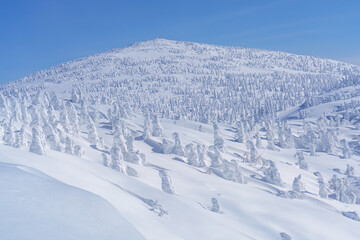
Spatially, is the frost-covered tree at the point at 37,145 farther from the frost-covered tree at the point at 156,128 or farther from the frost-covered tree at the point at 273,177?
the frost-covered tree at the point at 273,177

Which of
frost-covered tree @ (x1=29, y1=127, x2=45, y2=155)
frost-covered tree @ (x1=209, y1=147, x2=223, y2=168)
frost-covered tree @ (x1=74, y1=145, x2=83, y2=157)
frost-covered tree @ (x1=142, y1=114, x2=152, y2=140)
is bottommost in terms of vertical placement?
frost-covered tree @ (x1=209, y1=147, x2=223, y2=168)

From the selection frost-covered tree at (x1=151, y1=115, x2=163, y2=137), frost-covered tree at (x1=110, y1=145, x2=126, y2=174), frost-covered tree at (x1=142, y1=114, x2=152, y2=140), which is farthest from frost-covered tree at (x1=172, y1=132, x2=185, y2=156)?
frost-covered tree at (x1=110, y1=145, x2=126, y2=174)

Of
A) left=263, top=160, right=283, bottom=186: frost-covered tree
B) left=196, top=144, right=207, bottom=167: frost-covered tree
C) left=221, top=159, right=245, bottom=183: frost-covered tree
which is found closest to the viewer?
left=221, top=159, right=245, bottom=183: frost-covered tree

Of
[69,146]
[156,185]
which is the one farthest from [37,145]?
[156,185]

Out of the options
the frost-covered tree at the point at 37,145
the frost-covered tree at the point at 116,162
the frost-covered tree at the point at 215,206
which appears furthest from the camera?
the frost-covered tree at the point at 116,162

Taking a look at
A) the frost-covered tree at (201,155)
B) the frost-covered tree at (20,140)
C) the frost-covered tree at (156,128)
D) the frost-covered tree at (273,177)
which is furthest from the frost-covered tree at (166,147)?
the frost-covered tree at (20,140)

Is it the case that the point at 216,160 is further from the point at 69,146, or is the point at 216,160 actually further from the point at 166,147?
the point at 69,146

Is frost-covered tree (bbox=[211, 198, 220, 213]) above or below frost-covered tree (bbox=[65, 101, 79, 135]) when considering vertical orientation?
below

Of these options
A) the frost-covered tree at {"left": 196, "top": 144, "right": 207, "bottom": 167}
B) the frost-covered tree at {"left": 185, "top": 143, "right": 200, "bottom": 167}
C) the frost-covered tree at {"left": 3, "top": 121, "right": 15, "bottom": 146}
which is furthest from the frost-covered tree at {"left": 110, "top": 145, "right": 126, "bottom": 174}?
the frost-covered tree at {"left": 196, "top": 144, "right": 207, "bottom": 167}

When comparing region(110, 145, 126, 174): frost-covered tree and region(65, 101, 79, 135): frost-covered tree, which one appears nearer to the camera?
region(110, 145, 126, 174): frost-covered tree

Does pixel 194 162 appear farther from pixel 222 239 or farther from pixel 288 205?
pixel 222 239

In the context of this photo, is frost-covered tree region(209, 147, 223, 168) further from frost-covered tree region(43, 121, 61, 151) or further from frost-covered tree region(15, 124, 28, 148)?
frost-covered tree region(15, 124, 28, 148)

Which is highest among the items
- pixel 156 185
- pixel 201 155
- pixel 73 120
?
pixel 73 120

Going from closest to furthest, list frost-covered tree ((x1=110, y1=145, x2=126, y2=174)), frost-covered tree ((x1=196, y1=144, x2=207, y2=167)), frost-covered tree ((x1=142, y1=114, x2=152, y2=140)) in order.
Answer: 1. frost-covered tree ((x1=110, y1=145, x2=126, y2=174))
2. frost-covered tree ((x1=196, y1=144, x2=207, y2=167))
3. frost-covered tree ((x1=142, y1=114, x2=152, y2=140))
